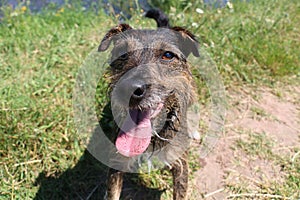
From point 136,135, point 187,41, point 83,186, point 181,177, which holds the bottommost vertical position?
point 83,186

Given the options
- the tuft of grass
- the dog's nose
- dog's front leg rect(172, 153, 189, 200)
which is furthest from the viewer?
the tuft of grass

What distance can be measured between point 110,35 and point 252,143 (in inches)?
84.1

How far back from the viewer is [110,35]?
12.1 feet

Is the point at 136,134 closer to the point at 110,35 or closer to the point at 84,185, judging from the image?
the point at 110,35

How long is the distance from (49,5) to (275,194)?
5108 millimetres

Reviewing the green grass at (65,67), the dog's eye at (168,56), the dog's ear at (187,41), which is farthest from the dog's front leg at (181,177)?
the dog's ear at (187,41)

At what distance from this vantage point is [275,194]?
3.89 metres

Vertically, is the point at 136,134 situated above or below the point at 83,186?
above

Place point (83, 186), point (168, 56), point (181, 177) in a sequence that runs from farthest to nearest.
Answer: point (83, 186) → point (181, 177) → point (168, 56)

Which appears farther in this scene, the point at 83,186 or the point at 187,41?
the point at 83,186

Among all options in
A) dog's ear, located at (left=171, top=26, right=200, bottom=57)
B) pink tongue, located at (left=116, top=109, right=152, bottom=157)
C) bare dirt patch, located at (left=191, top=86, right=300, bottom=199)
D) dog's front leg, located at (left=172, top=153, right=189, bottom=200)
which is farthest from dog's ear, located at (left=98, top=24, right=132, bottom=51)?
bare dirt patch, located at (left=191, top=86, right=300, bottom=199)

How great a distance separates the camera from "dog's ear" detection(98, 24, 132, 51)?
143 inches

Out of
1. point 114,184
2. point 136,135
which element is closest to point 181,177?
point 114,184

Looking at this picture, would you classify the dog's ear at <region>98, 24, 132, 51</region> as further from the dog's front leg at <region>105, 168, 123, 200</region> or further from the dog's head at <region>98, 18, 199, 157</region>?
the dog's front leg at <region>105, 168, 123, 200</region>
